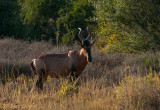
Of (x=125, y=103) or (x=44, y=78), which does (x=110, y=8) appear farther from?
(x=125, y=103)

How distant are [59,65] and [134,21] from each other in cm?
347

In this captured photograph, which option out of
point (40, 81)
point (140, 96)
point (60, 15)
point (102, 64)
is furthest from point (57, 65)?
point (60, 15)

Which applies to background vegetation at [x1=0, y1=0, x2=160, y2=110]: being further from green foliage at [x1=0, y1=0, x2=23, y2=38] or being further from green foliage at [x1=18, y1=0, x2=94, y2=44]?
green foliage at [x1=0, y1=0, x2=23, y2=38]

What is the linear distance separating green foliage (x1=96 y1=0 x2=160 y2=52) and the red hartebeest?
77.1 inches

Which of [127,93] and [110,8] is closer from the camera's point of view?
[127,93]

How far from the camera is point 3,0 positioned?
85.4ft

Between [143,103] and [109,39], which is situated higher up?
[109,39]

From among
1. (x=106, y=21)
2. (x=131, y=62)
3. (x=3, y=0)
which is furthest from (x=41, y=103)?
(x=3, y=0)

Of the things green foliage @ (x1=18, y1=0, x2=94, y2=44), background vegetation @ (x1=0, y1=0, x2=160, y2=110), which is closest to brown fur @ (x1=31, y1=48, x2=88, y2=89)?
background vegetation @ (x1=0, y1=0, x2=160, y2=110)

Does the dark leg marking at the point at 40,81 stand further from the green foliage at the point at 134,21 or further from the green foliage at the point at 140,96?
the green foliage at the point at 134,21

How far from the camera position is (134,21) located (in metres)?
10.4

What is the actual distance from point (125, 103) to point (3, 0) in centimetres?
2227

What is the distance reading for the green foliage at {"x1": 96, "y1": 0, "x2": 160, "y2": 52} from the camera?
1025cm

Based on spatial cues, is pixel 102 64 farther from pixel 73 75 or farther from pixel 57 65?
pixel 57 65
